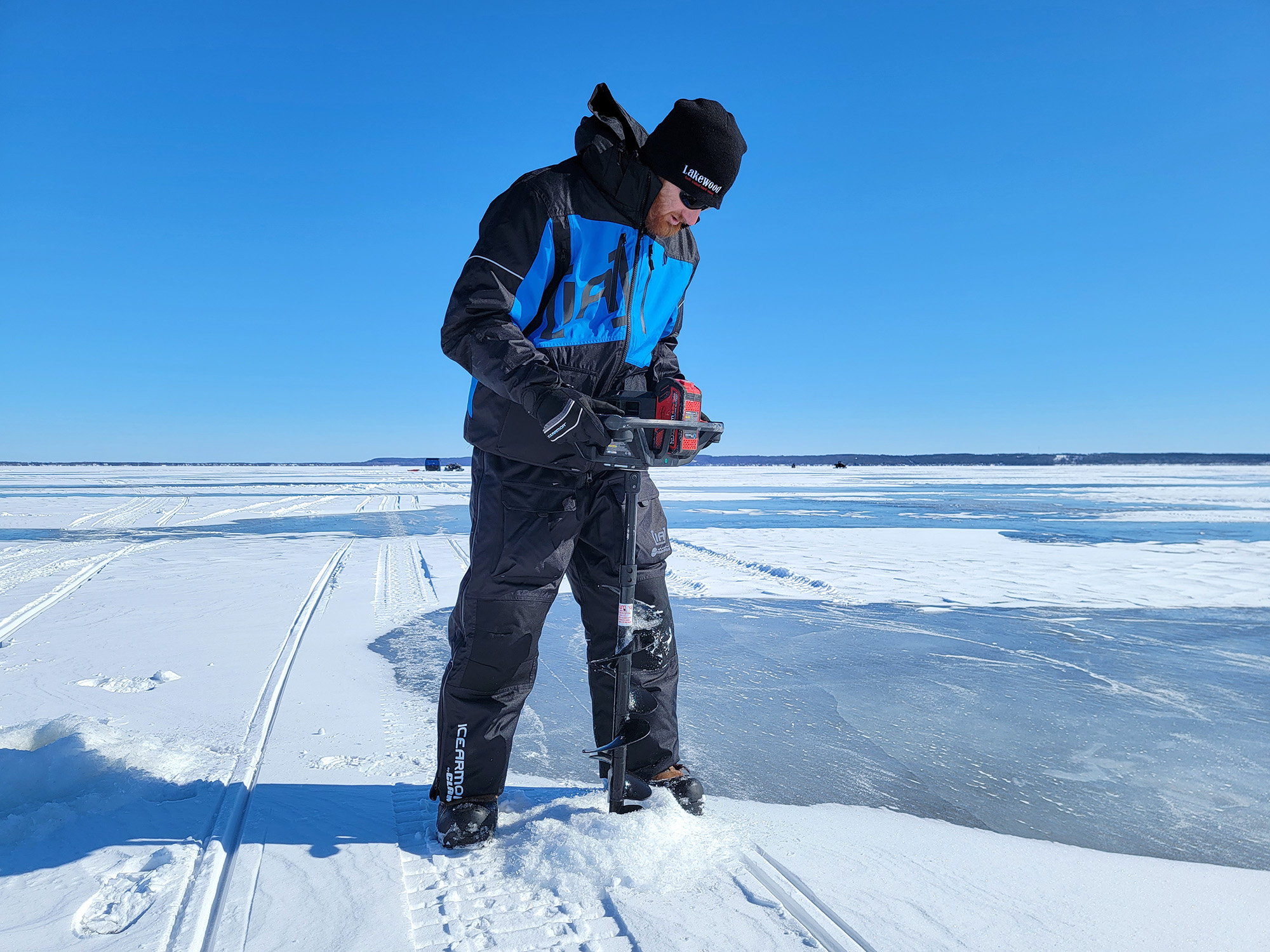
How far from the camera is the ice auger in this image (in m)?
1.68

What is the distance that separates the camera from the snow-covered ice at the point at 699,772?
1423 mm

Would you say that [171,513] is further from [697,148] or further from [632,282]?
[697,148]

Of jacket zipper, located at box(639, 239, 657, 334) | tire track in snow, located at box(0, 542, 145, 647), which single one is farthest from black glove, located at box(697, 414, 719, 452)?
tire track in snow, located at box(0, 542, 145, 647)

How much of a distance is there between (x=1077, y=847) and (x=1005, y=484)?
98.7 ft

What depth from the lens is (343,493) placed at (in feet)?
68.0

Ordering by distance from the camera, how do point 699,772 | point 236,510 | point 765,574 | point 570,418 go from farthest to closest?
point 236,510
point 765,574
point 699,772
point 570,418

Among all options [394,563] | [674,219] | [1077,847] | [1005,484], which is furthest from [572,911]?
[1005,484]

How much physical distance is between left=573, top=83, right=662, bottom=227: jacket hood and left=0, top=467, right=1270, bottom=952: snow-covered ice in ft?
4.92

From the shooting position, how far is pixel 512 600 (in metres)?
1.76

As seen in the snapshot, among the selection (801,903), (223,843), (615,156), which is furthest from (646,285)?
(223,843)

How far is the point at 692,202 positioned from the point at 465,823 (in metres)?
1.62

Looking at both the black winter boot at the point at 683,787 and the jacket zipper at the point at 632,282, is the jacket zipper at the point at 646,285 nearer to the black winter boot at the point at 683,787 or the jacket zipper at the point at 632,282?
the jacket zipper at the point at 632,282

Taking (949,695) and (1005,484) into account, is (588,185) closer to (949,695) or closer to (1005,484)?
(949,695)

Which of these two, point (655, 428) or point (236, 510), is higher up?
point (655, 428)
